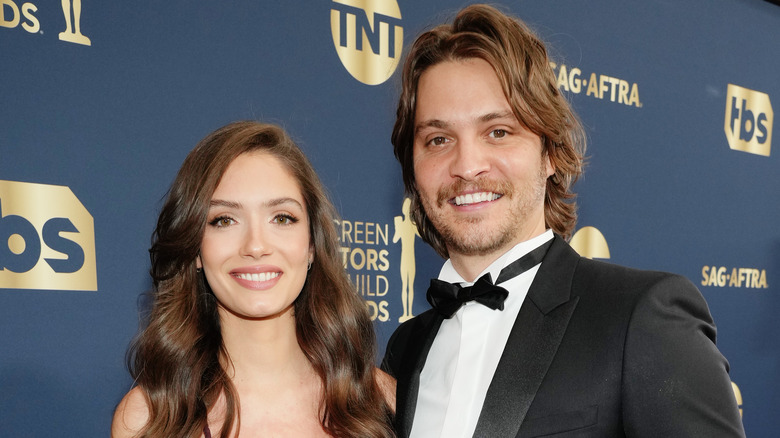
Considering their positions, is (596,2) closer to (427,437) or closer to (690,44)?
(690,44)

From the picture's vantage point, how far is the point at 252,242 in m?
1.66

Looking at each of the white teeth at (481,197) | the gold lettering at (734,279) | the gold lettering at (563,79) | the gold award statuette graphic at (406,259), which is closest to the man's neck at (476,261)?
the white teeth at (481,197)

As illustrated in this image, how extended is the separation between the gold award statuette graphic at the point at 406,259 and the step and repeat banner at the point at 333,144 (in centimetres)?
1

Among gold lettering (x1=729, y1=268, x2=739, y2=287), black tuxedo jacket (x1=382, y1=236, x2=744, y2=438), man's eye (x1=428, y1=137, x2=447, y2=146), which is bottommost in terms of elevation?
gold lettering (x1=729, y1=268, x2=739, y2=287)

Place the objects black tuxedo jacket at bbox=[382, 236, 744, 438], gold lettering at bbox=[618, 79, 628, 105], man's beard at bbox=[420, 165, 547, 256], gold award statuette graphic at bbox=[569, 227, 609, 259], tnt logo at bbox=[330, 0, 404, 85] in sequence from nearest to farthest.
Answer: black tuxedo jacket at bbox=[382, 236, 744, 438], man's beard at bbox=[420, 165, 547, 256], tnt logo at bbox=[330, 0, 404, 85], gold award statuette graphic at bbox=[569, 227, 609, 259], gold lettering at bbox=[618, 79, 628, 105]

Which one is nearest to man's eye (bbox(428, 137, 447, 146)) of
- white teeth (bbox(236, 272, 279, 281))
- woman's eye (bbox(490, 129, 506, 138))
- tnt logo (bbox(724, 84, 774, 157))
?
woman's eye (bbox(490, 129, 506, 138))

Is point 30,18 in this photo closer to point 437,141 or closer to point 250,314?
point 250,314

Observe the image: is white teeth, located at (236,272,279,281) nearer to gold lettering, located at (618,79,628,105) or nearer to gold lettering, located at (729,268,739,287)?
gold lettering, located at (618,79,628,105)

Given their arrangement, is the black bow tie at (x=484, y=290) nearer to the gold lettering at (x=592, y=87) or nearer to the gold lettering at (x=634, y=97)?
the gold lettering at (x=592, y=87)

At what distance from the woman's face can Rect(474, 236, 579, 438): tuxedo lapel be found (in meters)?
0.62

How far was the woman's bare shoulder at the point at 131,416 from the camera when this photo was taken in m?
1.69

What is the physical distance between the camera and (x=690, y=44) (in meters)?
3.77

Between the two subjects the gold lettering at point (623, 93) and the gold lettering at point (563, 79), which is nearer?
the gold lettering at point (563, 79)

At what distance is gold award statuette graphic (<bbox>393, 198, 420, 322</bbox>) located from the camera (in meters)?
2.78
